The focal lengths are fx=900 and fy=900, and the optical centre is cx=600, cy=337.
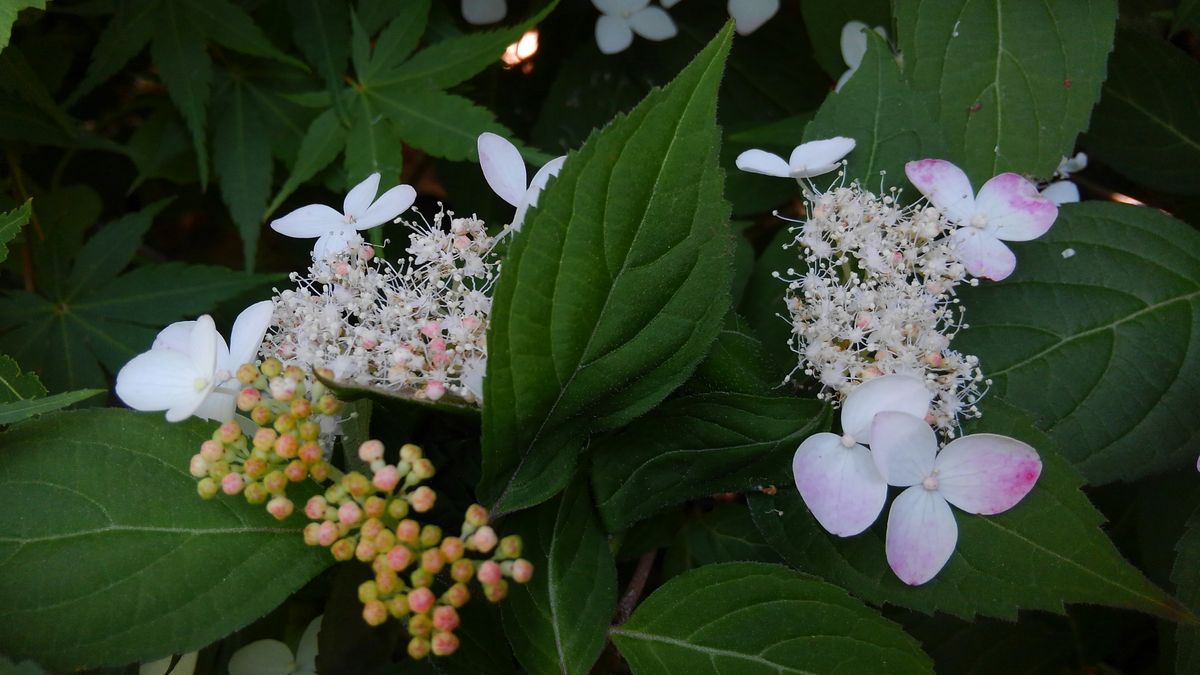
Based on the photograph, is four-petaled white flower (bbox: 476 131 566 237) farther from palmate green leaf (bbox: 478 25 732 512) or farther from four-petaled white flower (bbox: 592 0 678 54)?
four-petaled white flower (bbox: 592 0 678 54)

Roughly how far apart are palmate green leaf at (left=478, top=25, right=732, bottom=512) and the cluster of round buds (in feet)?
0.42

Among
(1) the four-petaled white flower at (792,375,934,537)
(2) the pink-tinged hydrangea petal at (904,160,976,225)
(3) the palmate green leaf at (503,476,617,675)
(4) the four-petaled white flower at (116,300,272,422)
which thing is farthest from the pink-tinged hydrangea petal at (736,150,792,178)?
(4) the four-petaled white flower at (116,300,272,422)

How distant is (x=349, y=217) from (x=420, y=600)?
36 centimetres

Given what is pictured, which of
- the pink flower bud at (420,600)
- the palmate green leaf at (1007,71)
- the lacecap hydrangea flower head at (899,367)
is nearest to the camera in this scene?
the pink flower bud at (420,600)

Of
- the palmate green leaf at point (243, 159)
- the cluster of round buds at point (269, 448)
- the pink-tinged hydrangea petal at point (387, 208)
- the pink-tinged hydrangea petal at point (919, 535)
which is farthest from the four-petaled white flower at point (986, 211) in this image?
the palmate green leaf at point (243, 159)

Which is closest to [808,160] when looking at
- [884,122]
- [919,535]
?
[884,122]

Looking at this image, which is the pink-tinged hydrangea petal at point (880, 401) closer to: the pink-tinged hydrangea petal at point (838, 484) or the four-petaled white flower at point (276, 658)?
the pink-tinged hydrangea petal at point (838, 484)

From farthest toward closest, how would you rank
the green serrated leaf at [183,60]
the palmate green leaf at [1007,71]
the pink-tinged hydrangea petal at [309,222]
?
1. the green serrated leaf at [183,60]
2. the palmate green leaf at [1007,71]
3. the pink-tinged hydrangea petal at [309,222]

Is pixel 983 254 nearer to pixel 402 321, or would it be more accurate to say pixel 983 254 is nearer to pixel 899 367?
pixel 899 367

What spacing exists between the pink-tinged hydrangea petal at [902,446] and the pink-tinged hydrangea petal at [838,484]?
15 millimetres

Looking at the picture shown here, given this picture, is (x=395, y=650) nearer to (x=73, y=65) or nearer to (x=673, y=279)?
(x=673, y=279)

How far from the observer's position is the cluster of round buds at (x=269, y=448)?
65 centimetres

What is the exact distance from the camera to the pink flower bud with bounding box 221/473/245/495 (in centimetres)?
65

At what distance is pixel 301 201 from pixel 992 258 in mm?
966
